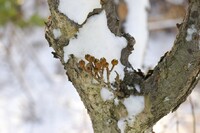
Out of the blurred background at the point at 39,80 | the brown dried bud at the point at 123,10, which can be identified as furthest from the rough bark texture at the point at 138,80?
the blurred background at the point at 39,80

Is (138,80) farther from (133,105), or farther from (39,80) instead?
(39,80)

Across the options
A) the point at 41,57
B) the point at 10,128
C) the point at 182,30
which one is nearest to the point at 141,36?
the point at 182,30

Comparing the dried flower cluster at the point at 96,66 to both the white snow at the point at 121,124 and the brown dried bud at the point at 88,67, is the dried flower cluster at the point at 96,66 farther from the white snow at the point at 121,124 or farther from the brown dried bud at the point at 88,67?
the white snow at the point at 121,124

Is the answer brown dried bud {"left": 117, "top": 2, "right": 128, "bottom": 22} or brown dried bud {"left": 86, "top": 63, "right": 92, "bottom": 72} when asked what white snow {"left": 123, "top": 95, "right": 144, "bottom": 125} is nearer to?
brown dried bud {"left": 86, "top": 63, "right": 92, "bottom": 72}

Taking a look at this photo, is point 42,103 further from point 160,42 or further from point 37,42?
point 160,42

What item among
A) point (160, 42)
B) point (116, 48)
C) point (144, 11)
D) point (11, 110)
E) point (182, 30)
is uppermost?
point (160, 42)

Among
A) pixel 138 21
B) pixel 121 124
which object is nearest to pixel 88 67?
pixel 121 124
